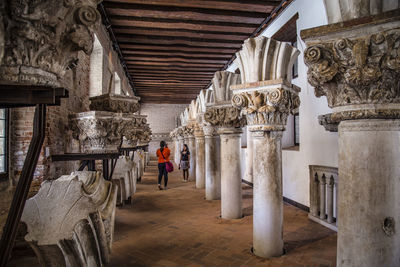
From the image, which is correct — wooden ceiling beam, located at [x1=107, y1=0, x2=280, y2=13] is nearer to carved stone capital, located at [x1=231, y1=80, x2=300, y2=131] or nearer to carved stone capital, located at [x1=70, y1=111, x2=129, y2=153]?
carved stone capital, located at [x1=70, y1=111, x2=129, y2=153]

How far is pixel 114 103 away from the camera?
5754 millimetres

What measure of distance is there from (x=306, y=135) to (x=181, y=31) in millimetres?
4700

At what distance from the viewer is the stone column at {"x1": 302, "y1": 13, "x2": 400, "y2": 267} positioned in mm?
2215

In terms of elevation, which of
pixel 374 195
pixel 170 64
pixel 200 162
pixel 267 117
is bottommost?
pixel 200 162

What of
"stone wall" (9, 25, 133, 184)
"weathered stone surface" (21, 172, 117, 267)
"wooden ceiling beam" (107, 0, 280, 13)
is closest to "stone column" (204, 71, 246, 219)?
"wooden ceiling beam" (107, 0, 280, 13)

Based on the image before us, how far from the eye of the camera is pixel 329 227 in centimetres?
517

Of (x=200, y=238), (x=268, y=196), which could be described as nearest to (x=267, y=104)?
(x=268, y=196)

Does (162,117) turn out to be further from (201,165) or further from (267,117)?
(267,117)

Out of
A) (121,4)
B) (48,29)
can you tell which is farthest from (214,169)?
(48,29)

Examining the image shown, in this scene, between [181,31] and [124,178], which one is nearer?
[124,178]

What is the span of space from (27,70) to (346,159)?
7.84ft

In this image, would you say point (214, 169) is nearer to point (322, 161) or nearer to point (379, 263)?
point (322, 161)

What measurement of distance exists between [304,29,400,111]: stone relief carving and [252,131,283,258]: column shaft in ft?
5.77

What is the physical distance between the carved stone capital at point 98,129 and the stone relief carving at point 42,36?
317 cm
